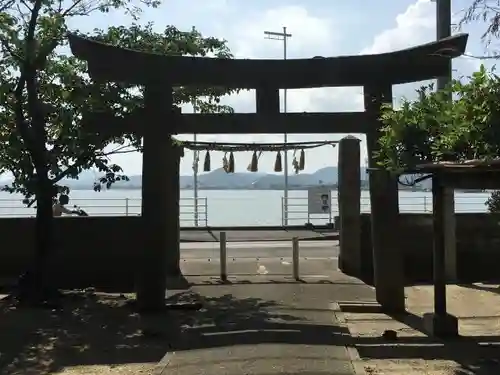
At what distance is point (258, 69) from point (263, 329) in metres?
4.01

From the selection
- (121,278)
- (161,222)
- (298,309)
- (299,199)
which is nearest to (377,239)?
(298,309)

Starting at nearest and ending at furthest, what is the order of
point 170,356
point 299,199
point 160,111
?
1. point 170,356
2. point 160,111
3. point 299,199

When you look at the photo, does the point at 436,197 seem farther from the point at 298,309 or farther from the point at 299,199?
the point at 299,199

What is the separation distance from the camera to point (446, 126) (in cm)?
666

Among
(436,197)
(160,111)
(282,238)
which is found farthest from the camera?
(282,238)

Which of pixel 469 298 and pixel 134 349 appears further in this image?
pixel 469 298

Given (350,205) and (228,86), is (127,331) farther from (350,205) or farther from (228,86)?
(350,205)

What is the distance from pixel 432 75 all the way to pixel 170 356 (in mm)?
6094

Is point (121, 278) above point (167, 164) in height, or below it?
below

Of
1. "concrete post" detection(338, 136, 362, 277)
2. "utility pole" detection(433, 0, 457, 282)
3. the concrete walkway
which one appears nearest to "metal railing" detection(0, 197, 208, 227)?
"concrete post" detection(338, 136, 362, 277)

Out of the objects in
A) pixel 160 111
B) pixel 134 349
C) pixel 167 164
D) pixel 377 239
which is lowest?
pixel 134 349

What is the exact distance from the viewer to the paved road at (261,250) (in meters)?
17.9

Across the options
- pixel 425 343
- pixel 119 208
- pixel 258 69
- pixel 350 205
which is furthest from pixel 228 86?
pixel 119 208

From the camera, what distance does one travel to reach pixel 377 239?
11.2 metres
